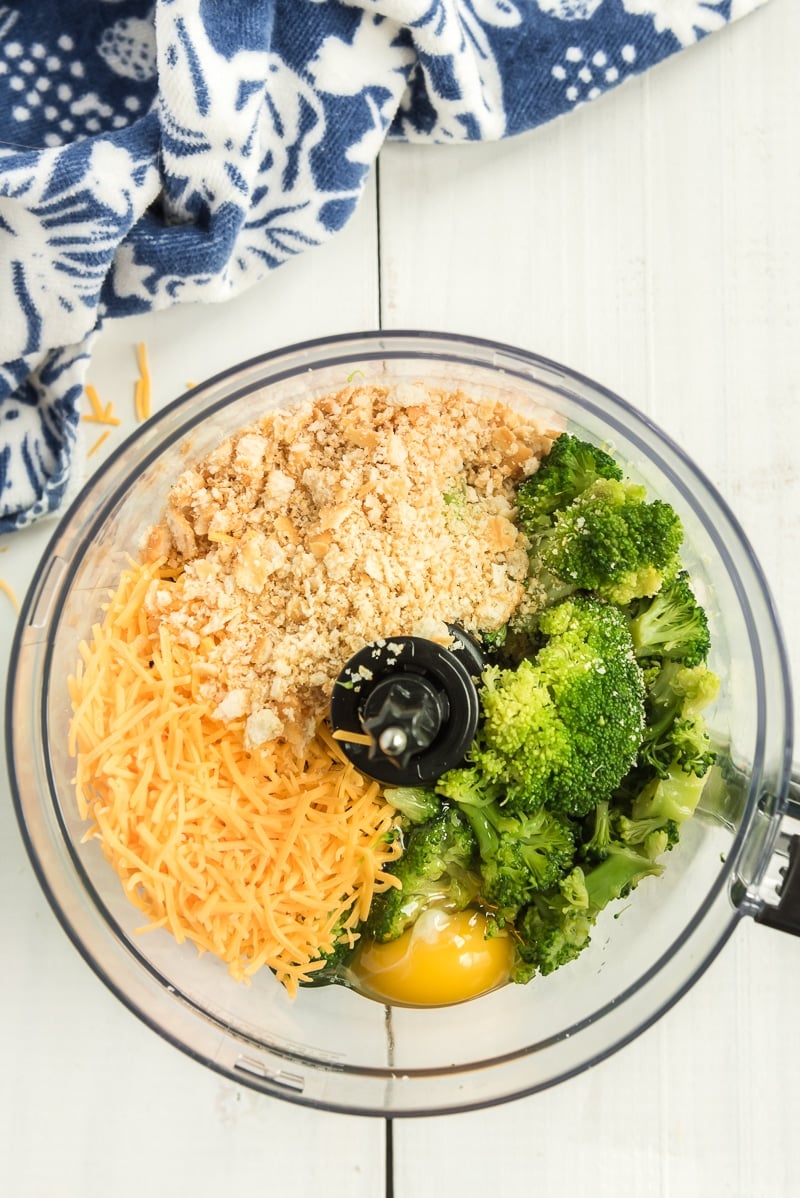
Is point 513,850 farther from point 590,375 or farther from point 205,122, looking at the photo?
point 205,122

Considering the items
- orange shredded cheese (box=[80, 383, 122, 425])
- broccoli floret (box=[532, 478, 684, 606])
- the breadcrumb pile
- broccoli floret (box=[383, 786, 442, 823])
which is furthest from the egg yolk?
orange shredded cheese (box=[80, 383, 122, 425])

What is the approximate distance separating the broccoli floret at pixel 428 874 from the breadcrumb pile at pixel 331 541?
0.15m

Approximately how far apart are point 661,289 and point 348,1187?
3.90ft

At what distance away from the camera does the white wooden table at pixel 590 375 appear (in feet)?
4.04

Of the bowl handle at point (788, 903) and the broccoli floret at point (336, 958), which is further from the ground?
the bowl handle at point (788, 903)

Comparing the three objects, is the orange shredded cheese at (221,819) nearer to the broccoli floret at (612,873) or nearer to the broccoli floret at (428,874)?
the broccoli floret at (428,874)

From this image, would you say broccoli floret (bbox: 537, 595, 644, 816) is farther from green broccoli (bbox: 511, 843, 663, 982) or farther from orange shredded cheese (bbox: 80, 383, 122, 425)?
orange shredded cheese (bbox: 80, 383, 122, 425)

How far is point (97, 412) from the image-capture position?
49.4 inches

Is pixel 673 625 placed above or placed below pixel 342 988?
above

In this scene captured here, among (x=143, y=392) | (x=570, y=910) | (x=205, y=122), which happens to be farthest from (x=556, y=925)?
(x=205, y=122)

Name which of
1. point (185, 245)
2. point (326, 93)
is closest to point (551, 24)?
point (326, 93)

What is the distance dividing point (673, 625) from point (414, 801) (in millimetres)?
320

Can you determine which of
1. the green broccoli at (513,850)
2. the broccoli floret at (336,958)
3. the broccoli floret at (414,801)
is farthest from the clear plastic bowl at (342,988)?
the broccoli floret at (414,801)

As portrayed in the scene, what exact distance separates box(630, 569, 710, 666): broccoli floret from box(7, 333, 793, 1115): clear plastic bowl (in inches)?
4.3
